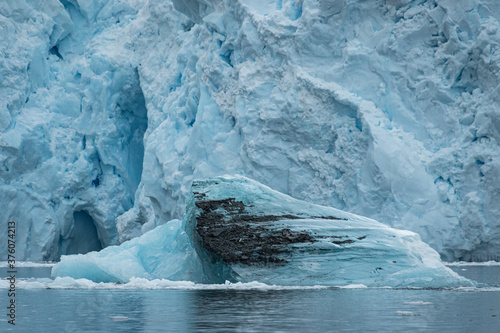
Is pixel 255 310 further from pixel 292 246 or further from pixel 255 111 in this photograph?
pixel 255 111

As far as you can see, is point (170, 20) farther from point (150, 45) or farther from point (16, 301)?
point (16, 301)

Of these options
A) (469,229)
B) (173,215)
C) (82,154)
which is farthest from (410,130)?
(82,154)

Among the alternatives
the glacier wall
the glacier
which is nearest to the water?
the glacier

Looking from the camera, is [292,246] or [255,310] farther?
[292,246]

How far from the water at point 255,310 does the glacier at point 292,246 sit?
53 centimetres

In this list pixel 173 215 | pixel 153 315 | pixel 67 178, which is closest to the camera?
pixel 153 315


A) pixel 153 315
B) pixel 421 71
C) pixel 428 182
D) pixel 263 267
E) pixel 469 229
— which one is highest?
pixel 421 71

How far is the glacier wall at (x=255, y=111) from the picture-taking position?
48.0 feet

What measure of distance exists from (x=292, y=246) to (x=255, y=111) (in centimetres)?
740

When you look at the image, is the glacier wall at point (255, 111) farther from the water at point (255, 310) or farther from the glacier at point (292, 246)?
the water at point (255, 310)

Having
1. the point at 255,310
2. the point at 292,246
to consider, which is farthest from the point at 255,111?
the point at 255,310

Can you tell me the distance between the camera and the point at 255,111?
16141 mm

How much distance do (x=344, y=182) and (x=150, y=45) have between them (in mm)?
8164

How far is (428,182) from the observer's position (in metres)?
14.6
